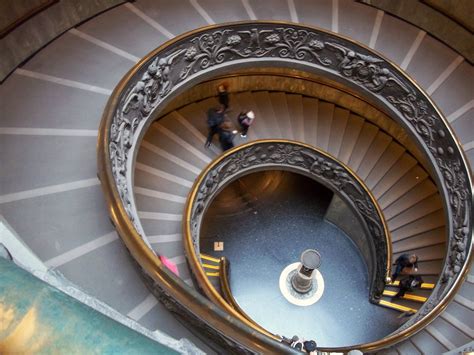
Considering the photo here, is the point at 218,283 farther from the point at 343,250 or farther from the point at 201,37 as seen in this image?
the point at 201,37

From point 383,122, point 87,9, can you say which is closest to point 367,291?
point 383,122

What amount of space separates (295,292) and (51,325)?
9.12 metres

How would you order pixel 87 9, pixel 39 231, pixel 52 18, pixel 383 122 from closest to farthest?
1. pixel 39 231
2. pixel 52 18
3. pixel 87 9
4. pixel 383 122

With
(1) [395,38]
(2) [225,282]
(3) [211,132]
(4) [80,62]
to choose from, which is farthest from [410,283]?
(4) [80,62]

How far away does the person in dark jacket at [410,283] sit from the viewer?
29.6ft

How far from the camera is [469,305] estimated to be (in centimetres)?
712

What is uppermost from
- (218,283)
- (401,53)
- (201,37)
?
(401,53)

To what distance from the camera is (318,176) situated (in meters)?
10.3

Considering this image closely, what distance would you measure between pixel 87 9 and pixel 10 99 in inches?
85.1

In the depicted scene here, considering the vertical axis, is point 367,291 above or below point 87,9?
below

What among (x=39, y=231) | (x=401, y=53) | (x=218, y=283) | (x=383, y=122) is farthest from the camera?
(x=383, y=122)

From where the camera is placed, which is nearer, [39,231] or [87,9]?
[39,231]

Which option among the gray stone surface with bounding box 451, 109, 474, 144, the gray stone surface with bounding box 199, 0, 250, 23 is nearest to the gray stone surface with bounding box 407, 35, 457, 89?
the gray stone surface with bounding box 451, 109, 474, 144

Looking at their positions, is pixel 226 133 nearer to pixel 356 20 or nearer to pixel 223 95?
pixel 223 95
